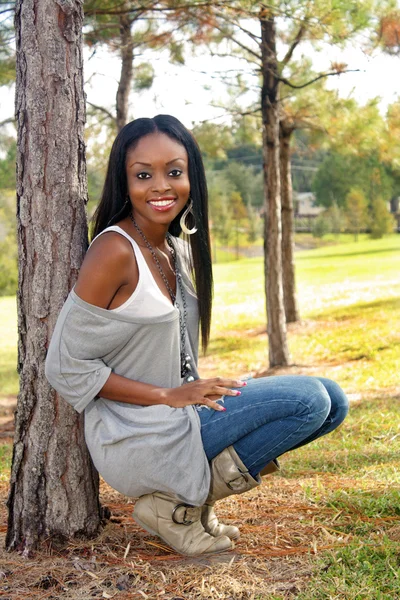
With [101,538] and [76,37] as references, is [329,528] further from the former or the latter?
[76,37]

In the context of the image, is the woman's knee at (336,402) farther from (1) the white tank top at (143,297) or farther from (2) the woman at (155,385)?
(1) the white tank top at (143,297)

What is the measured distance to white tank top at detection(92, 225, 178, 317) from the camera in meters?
2.19

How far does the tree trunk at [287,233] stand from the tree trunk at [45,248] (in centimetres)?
769

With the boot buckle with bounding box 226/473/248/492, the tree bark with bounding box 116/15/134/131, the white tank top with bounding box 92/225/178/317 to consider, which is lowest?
the boot buckle with bounding box 226/473/248/492

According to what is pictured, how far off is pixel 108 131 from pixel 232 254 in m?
17.3

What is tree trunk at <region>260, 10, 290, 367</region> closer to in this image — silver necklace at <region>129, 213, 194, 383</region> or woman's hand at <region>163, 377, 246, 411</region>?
silver necklace at <region>129, 213, 194, 383</region>

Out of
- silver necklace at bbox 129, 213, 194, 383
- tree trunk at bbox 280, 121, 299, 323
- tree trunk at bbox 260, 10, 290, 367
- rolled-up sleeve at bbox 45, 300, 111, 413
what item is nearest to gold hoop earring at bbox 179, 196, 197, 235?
silver necklace at bbox 129, 213, 194, 383

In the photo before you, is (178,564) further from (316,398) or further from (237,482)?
(316,398)

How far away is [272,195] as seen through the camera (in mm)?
7270

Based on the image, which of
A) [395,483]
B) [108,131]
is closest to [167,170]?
[395,483]

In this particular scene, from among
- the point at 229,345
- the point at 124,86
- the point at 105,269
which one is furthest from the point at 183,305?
the point at 229,345

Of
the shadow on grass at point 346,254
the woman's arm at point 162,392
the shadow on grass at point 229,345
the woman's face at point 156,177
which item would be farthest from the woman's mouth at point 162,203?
the shadow on grass at point 346,254

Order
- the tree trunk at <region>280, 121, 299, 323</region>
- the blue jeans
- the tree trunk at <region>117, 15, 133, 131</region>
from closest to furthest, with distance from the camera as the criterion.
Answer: the blue jeans → the tree trunk at <region>117, 15, 133, 131</region> → the tree trunk at <region>280, 121, 299, 323</region>

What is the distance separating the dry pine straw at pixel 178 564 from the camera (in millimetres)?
2141
